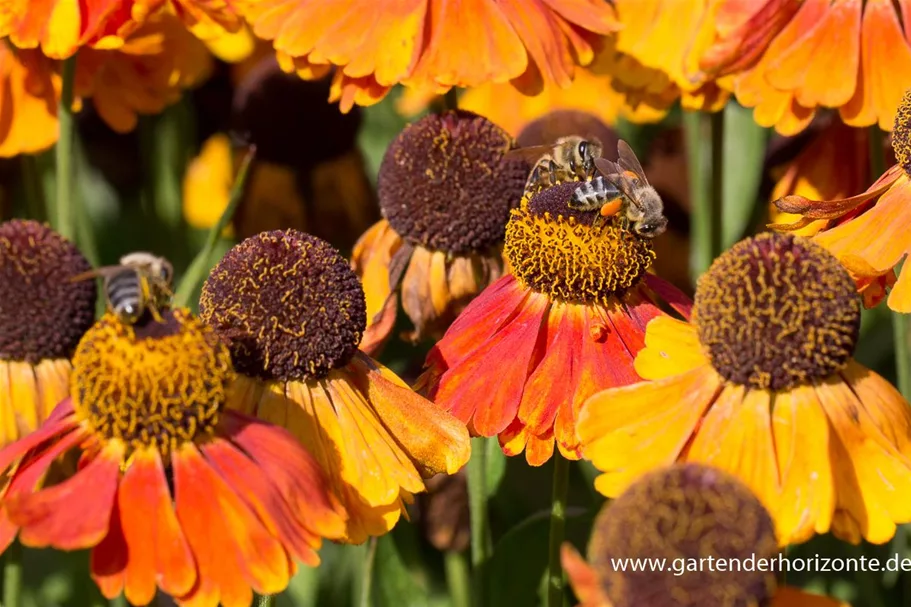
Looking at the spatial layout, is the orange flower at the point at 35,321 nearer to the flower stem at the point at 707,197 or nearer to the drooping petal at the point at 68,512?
the drooping petal at the point at 68,512

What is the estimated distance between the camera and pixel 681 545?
3.51 ft

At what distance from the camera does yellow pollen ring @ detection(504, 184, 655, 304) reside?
1694mm

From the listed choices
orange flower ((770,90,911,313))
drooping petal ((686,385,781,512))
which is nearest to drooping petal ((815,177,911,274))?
orange flower ((770,90,911,313))

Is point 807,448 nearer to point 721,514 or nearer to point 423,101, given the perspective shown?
point 721,514

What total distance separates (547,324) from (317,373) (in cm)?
31

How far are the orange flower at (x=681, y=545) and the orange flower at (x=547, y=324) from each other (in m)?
0.47

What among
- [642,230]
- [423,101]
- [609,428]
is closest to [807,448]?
[609,428]

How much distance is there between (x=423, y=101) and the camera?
117 inches

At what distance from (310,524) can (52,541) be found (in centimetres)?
24

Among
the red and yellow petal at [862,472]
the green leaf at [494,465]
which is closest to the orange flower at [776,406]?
the red and yellow petal at [862,472]

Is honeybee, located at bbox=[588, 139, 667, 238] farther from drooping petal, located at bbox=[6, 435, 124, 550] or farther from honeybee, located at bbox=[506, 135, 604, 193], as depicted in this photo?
drooping petal, located at bbox=[6, 435, 124, 550]

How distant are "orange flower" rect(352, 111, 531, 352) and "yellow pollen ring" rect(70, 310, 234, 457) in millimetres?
497

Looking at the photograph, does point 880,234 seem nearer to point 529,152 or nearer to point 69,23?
point 529,152

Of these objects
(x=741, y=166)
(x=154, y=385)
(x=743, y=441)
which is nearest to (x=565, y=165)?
(x=743, y=441)
